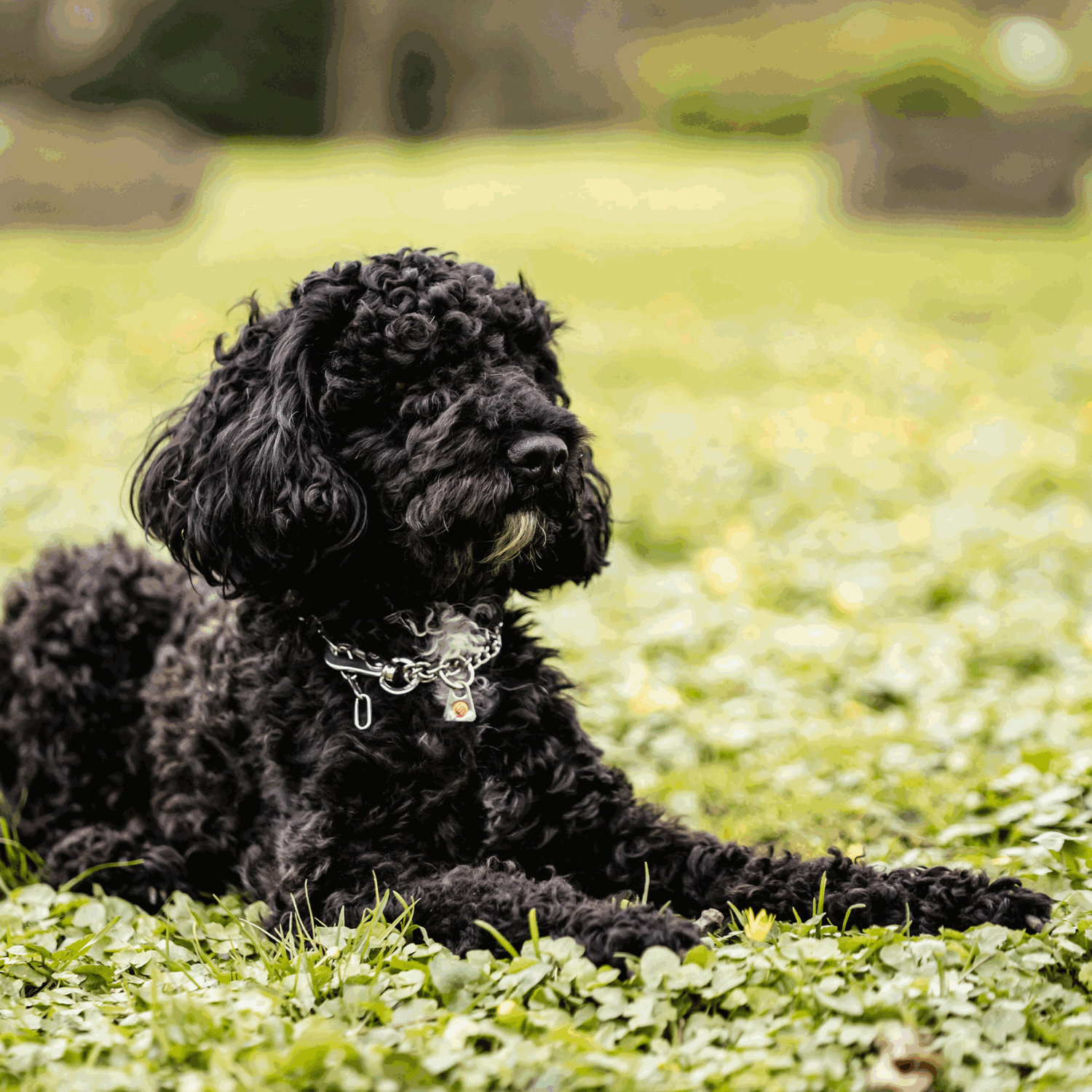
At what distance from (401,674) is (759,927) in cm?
116

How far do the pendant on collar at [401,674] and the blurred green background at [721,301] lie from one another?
0.89m

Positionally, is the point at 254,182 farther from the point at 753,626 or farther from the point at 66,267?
the point at 753,626

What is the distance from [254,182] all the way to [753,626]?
19.4 metres

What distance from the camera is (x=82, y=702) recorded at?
4344mm

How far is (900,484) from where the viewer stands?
8.22 metres

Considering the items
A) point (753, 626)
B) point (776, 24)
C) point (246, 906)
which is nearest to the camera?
point (246, 906)

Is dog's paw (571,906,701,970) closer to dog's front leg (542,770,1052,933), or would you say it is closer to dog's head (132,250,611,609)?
dog's front leg (542,770,1052,933)

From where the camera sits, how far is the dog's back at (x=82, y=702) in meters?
4.32

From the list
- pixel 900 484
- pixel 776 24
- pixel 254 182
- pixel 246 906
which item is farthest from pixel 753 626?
pixel 776 24

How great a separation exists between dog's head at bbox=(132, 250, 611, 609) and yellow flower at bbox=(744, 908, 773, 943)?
1.10 m

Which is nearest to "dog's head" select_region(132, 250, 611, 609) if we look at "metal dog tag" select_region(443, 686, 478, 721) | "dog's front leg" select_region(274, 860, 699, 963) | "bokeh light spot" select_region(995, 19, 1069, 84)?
"metal dog tag" select_region(443, 686, 478, 721)

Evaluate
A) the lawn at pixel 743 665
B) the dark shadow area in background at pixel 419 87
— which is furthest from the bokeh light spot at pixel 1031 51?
the dark shadow area in background at pixel 419 87

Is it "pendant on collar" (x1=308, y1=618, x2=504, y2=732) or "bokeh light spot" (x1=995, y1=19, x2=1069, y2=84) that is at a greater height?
"bokeh light spot" (x1=995, y1=19, x2=1069, y2=84)

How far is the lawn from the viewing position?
2475mm
